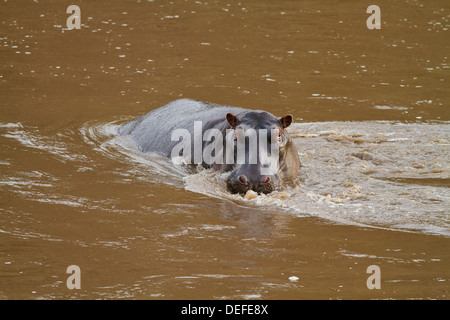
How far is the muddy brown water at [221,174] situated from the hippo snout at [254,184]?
5.9 inches

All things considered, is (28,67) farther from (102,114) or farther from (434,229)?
(434,229)

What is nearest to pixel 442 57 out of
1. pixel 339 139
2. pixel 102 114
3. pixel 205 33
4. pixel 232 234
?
pixel 205 33

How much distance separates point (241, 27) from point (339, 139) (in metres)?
8.04

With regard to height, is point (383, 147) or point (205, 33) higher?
point (205, 33)

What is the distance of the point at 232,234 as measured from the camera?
675cm

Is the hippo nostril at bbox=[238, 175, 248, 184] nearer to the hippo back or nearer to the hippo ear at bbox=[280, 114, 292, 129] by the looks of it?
the hippo ear at bbox=[280, 114, 292, 129]

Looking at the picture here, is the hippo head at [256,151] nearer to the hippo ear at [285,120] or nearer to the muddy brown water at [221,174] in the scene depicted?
the hippo ear at [285,120]

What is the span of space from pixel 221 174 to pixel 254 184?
724 millimetres

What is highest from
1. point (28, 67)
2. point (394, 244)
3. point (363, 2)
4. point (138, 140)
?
point (363, 2)

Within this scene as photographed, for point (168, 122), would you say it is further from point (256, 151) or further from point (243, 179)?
point (243, 179)

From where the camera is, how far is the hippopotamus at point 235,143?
7852mm

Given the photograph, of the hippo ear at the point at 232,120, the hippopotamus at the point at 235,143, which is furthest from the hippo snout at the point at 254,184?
the hippo ear at the point at 232,120

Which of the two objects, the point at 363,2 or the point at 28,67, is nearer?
the point at 28,67

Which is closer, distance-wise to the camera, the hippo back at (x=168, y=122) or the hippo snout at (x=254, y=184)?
the hippo snout at (x=254, y=184)
